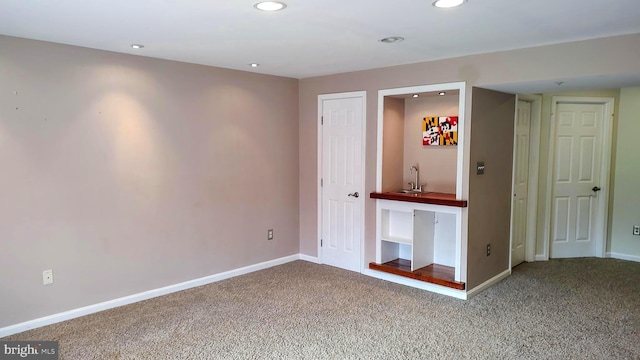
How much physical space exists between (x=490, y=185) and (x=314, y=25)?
Answer: 8.33ft

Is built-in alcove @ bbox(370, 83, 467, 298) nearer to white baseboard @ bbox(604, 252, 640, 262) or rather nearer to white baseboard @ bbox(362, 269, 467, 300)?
white baseboard @ bbox(362, 269, 467, 300)

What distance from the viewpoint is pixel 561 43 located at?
3375mm

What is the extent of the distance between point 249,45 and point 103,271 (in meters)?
2.32

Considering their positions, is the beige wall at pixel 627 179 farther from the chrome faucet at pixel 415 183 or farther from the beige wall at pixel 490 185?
the chrome faucet at pixel 415 183

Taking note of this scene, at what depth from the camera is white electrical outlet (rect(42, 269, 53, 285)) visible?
136 inches

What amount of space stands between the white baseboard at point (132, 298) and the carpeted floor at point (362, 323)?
71 mm

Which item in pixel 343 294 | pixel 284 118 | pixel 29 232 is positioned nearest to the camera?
pixel 29 232

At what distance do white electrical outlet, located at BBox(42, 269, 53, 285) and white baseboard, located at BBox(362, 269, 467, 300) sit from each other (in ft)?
9.85

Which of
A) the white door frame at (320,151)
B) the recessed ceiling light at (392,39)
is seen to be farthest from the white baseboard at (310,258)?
the recessed ceiling light at (392,39)

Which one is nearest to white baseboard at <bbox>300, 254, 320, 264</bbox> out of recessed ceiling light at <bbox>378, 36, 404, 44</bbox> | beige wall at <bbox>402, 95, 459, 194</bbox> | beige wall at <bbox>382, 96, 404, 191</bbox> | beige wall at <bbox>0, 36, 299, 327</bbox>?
beige wall at <bbox>0, 36, 299, 327</bbox>

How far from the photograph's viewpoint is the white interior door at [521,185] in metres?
4.95

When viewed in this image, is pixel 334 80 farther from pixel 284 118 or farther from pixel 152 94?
pixel 152 94

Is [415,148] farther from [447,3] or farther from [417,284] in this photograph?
[447,3]

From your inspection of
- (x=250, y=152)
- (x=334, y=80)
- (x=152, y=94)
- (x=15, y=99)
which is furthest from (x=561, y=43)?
(x=15, y=99)
